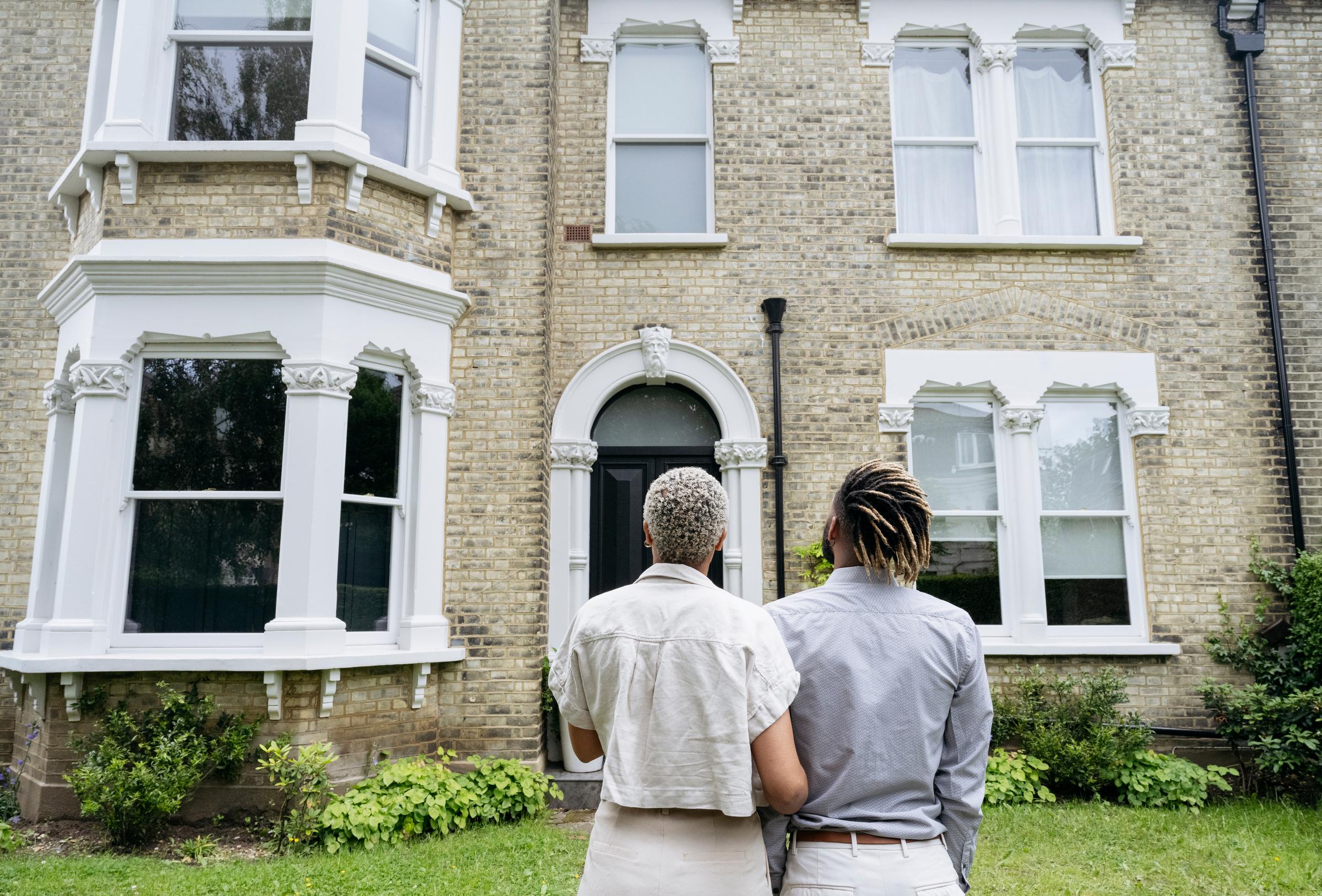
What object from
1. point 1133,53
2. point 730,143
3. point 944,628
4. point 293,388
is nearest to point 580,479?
point 293,388

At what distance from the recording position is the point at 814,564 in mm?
6746

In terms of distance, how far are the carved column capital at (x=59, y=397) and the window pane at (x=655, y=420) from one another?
4.00 metres

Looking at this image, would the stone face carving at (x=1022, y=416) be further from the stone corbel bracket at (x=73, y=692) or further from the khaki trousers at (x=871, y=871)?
the stone corbel bracket at (x=73, y=692)

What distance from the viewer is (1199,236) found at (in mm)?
7398

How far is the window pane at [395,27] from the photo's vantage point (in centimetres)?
642

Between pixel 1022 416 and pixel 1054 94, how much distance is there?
3119 millimetres

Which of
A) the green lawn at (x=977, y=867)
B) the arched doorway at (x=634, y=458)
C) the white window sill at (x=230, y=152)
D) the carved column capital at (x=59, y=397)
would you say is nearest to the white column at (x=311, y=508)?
the green lawn at (x=977, y=867)

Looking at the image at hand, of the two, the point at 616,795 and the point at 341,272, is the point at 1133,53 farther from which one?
the point at 616,795

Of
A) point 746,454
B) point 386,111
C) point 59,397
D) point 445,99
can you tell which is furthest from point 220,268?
point 746,454

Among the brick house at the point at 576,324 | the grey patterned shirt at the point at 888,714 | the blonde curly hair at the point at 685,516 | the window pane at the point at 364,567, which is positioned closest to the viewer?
the grey patterned shirt at the point at 888,714

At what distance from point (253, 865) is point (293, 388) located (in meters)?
2.89

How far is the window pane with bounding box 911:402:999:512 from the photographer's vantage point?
286 inches

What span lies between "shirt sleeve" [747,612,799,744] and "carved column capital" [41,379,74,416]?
6346mm

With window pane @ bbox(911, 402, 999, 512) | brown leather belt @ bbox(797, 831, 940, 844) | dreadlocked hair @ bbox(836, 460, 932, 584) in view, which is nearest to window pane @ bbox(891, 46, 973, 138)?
window pane @ bbox(911, 402, 999, 512)
